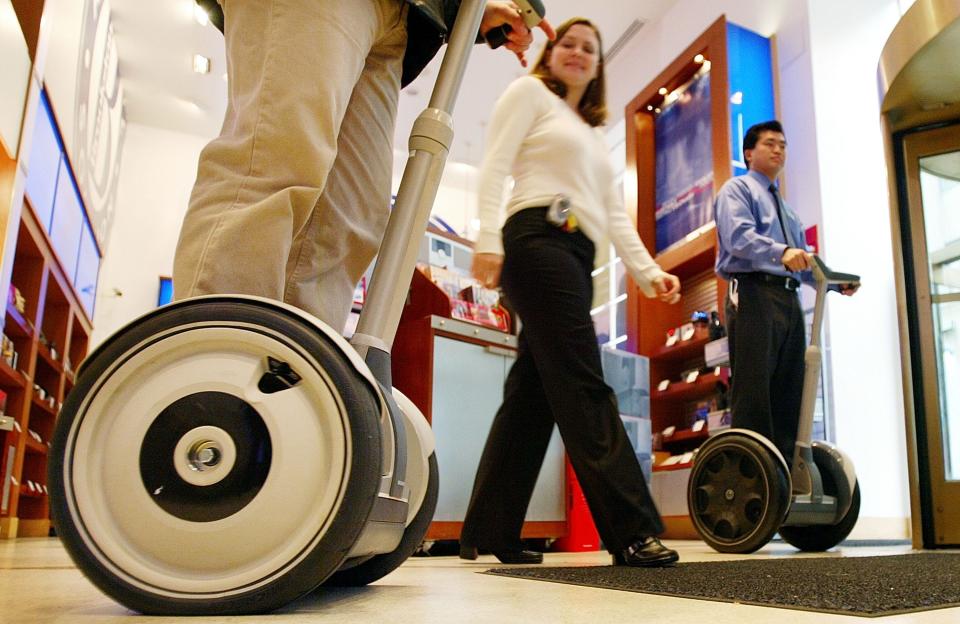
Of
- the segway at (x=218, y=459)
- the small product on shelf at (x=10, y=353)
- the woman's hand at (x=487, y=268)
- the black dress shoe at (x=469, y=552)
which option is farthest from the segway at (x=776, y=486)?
the small product on shelf at (x=10, y=353)

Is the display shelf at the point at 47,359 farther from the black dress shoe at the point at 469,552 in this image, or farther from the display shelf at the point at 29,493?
the black dress shoe at the point at 469,552

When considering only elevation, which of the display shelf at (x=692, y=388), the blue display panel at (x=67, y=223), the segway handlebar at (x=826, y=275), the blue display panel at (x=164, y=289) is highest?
the blue display panel at (x=164, y=289)

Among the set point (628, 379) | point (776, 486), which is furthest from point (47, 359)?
point (776, 486)

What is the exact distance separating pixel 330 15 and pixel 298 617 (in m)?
0.71

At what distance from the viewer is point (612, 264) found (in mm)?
8273

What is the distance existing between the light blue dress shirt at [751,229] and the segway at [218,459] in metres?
2.33

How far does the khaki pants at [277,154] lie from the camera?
0.94 meters

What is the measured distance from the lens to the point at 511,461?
209 centimetres

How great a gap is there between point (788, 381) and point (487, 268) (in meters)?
1.71

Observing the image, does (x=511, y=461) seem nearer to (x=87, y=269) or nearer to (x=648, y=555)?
(x=648, y=555)

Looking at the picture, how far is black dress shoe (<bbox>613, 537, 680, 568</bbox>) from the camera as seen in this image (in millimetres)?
1608

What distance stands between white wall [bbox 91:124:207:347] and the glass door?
26.1 feet

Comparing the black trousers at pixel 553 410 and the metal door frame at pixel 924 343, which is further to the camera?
the metal door frame at pixel 924 343

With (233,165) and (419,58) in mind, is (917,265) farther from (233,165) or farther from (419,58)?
(233,165)
